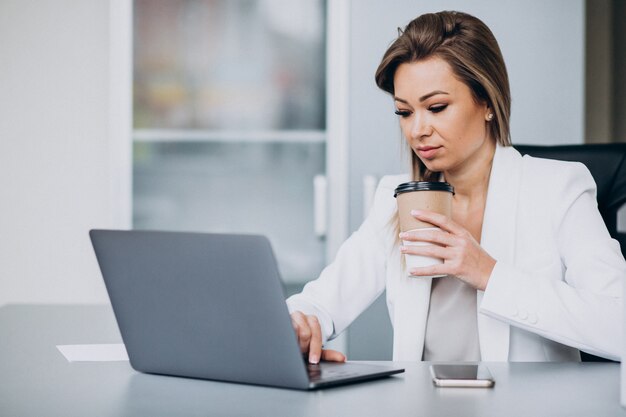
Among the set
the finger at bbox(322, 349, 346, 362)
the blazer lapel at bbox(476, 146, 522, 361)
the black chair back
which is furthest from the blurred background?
the finger at bbox(322, 349, 346, 362)

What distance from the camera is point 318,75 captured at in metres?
2.94

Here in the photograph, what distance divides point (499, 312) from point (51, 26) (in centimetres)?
222

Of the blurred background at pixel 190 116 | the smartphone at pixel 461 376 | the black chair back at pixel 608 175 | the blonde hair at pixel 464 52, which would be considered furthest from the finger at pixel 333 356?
the blurred background at pixel 190 116

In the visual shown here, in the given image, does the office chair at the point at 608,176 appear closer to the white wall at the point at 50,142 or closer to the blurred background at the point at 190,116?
the blurred background at the point at 190,116

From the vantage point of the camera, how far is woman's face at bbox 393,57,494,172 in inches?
63.4

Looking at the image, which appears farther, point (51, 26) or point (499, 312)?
point (51, 26)

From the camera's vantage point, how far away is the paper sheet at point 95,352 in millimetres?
1209

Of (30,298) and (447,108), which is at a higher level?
(447,108)

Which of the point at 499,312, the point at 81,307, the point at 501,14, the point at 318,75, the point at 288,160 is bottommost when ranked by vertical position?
the point at 81,307

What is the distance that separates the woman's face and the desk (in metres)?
0.57

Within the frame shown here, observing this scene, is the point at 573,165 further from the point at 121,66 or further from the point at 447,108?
the point at 121,66

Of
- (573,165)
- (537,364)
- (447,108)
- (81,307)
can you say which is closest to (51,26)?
(81,307)

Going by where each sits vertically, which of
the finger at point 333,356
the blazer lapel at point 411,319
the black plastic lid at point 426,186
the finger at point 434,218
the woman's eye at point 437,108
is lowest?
the blazer lapel at point 411,319

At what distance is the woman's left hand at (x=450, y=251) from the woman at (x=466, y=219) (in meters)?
0.12
